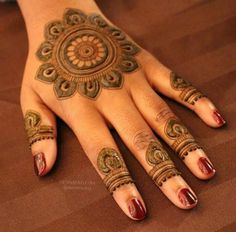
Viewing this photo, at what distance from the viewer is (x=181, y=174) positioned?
66 centimetres

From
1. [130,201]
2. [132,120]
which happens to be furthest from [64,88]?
[130,201]

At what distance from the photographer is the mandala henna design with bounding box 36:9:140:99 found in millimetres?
756

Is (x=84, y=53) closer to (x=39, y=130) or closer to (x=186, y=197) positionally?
(x=39, y=130)

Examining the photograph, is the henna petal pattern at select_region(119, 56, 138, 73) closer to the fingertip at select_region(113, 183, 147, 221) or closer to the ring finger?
the ring finger

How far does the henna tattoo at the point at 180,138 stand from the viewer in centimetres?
67

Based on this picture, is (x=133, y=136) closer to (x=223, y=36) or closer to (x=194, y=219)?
(x=194, y=219)

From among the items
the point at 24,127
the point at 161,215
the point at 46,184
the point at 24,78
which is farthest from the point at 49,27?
the point at 161,215

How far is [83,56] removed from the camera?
78 cm

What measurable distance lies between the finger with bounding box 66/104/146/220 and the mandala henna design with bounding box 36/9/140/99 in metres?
0.06

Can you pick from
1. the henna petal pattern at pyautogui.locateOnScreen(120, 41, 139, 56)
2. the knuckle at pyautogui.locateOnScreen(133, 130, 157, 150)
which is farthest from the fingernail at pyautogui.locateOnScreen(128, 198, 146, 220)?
the henna petal pattern at pyautogui.locateOnScreen(120, 41, 139, 56)

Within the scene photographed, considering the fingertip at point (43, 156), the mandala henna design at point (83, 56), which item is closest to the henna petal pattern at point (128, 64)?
the mandala henna design at point (83, 56)

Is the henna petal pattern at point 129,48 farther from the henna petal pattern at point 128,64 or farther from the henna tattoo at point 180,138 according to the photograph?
the henna tattoo at point 180,138

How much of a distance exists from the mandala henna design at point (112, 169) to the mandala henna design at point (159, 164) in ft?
0.14

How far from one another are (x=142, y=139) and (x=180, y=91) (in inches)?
5.4
